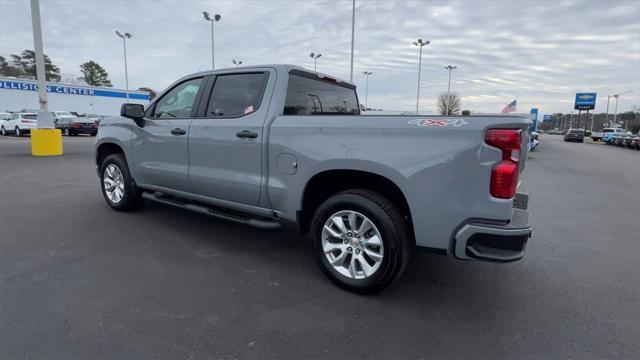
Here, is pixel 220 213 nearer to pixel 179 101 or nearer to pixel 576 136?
pixel 179 101

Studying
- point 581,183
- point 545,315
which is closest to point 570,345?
point 545,315

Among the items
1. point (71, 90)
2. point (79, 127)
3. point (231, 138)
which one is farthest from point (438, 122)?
point (71, 90)

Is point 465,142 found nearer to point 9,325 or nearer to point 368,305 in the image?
point 368,305

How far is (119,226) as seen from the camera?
4898 mm

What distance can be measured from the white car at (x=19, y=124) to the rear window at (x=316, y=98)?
986 inches

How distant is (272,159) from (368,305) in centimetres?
153

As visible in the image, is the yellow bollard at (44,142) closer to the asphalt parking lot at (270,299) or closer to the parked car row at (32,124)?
the asphalt parking lot at (270,299)

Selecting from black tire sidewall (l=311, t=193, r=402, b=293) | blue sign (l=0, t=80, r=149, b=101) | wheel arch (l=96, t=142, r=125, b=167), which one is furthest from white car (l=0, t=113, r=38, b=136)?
black tire sidewall (l=311, t=193, r=402, b=293)

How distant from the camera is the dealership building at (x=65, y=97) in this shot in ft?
139

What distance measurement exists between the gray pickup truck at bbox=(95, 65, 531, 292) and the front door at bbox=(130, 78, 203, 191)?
0.02 m

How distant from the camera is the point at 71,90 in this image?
154 ft

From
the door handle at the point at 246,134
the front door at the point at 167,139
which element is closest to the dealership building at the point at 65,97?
the front door at the point at 167,139

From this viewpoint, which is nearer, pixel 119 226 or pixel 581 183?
pixel 119 226

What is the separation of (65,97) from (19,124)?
27.2m
